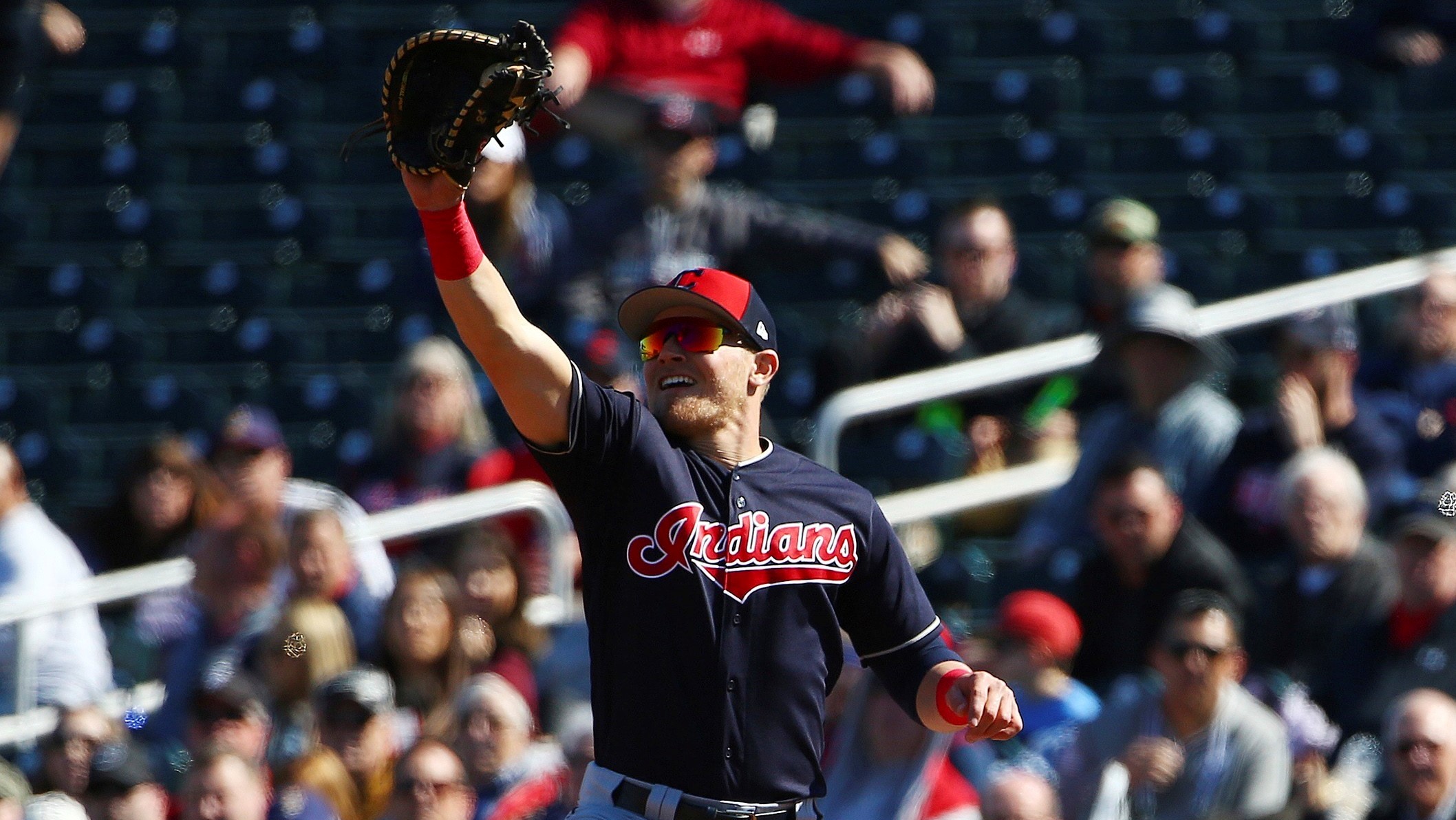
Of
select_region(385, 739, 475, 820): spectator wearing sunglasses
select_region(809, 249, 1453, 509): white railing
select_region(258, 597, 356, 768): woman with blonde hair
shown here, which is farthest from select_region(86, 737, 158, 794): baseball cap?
select_region(809, 249, 1453, 509): white railing

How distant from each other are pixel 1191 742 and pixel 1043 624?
537mm

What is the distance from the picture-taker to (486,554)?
6.60 metres

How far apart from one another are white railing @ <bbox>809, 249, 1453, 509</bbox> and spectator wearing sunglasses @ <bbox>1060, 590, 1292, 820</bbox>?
126 cm

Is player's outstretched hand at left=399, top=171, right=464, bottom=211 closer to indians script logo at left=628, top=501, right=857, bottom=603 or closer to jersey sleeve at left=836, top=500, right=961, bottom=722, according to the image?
indians script logo at left=628, top=501, right=857, bottom=603

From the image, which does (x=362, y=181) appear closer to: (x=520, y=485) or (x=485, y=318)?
(x=520, y=485)

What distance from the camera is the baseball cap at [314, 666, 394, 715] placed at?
6.13m

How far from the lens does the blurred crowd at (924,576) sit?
5.73 m

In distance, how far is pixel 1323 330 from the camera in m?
6.91

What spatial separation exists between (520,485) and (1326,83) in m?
4.36

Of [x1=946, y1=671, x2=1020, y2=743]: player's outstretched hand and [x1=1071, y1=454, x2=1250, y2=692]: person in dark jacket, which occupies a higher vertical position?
[x1=946, y1=671, x2=1020, y2=743]: player's outstretched hand

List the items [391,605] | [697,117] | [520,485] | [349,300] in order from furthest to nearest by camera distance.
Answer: [349,300], [697,117], [520,485], [391,605]

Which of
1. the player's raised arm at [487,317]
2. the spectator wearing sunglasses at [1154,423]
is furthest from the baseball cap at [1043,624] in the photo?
the player's raised arm at [487,317]

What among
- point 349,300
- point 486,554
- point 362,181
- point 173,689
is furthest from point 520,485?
point 362,181

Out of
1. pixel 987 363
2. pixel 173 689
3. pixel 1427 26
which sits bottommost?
pixel 173 689
